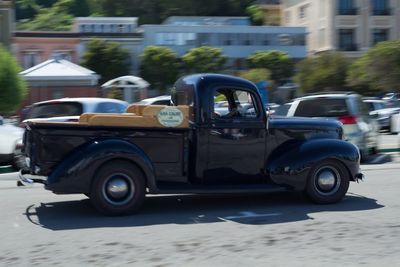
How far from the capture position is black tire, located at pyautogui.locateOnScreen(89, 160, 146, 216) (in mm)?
8664

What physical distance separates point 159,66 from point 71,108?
39150mm

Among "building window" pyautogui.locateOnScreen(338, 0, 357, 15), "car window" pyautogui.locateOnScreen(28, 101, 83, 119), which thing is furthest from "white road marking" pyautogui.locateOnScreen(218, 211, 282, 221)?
"building window" pyautogui.locateOnScreen(338, 0, 357, 15)

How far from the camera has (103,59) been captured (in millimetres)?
52875

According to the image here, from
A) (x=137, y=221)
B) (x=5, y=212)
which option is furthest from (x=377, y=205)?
(x=5, y=212)

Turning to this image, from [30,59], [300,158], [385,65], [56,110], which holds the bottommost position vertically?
[300,158]

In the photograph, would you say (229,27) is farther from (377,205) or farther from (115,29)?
(377,205)

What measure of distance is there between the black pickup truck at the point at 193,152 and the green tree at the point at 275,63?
46342mm

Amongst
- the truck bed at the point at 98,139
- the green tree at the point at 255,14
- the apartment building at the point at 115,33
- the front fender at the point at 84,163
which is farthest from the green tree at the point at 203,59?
the front fender at the point at 84,163

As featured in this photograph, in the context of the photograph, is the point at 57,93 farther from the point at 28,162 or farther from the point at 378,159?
the point at 28,162

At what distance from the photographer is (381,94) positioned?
51.0m

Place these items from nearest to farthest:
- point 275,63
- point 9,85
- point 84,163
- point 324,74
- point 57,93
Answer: point 84,163 < point 9,85 < point 57,93 < point 324,74 < point 275,63

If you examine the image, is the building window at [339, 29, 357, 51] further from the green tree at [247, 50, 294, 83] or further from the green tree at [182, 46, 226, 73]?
the green tree at [182, 46, 226, 73]

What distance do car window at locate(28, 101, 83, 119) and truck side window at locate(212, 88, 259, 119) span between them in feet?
19.9

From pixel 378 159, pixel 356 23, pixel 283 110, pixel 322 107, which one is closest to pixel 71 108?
pixel 283 110
